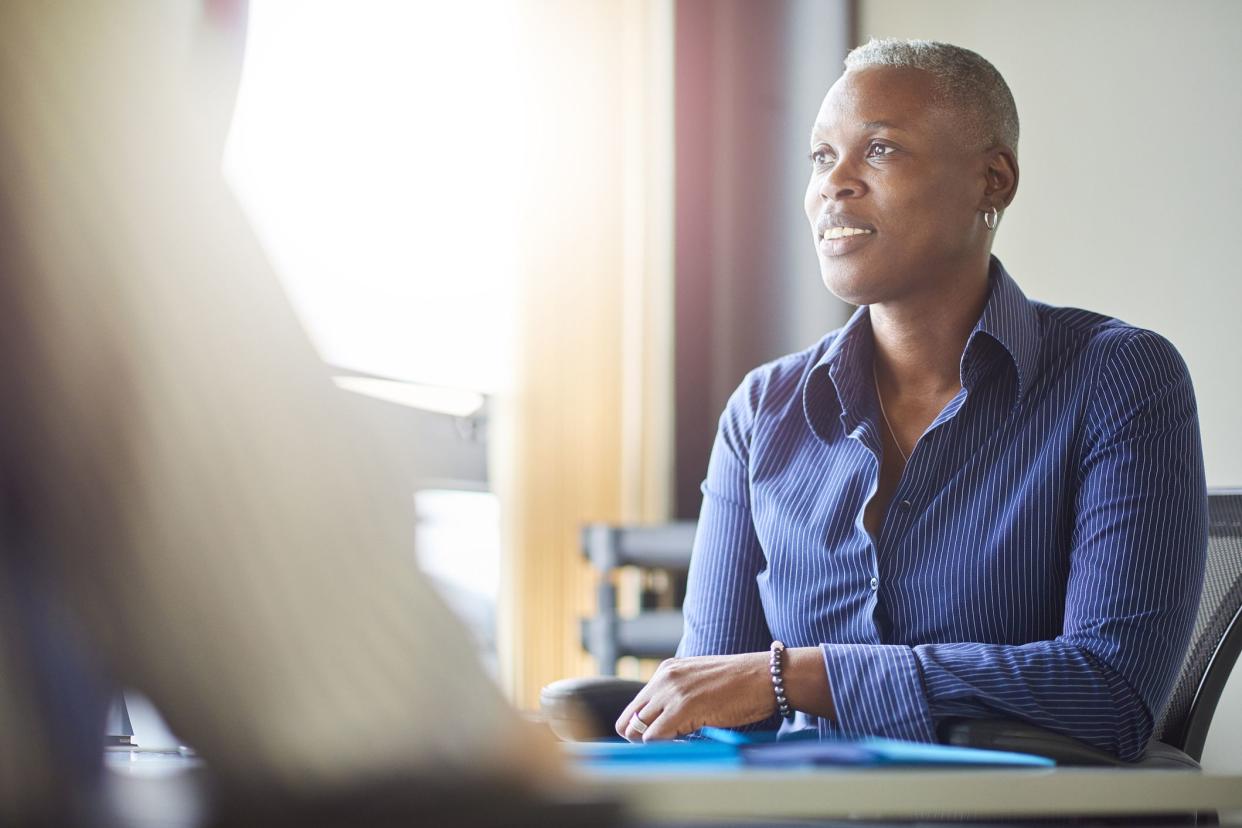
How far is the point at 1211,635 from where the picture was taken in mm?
1458

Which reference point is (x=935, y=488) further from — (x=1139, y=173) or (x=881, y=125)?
(x=1139, y=173)

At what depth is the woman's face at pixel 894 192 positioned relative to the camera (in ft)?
5.27

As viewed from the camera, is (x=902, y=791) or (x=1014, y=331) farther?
(x=1014, y=331)

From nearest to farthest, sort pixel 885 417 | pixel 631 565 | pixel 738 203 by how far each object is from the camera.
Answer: pixel 885 417
pixel 631 565
pixel 738 203

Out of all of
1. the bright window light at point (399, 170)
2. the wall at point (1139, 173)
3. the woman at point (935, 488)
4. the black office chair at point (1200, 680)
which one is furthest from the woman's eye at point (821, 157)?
the bright window light at point (399, 170)

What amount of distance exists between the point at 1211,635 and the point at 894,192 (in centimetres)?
70

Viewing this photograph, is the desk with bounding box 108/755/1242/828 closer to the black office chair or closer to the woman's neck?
the black office chair

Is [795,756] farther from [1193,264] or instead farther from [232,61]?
[1193,264]

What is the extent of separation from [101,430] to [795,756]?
1.11 feet

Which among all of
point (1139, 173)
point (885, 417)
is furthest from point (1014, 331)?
point (1139, 173)

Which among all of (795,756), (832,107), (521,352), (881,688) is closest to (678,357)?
(521,352)

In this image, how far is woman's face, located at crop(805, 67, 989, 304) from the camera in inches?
63.2

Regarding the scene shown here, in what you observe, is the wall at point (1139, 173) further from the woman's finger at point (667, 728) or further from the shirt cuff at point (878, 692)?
the woman's finger at point (667, 728)

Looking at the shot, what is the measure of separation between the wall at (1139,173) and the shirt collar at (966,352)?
3.42 feet
